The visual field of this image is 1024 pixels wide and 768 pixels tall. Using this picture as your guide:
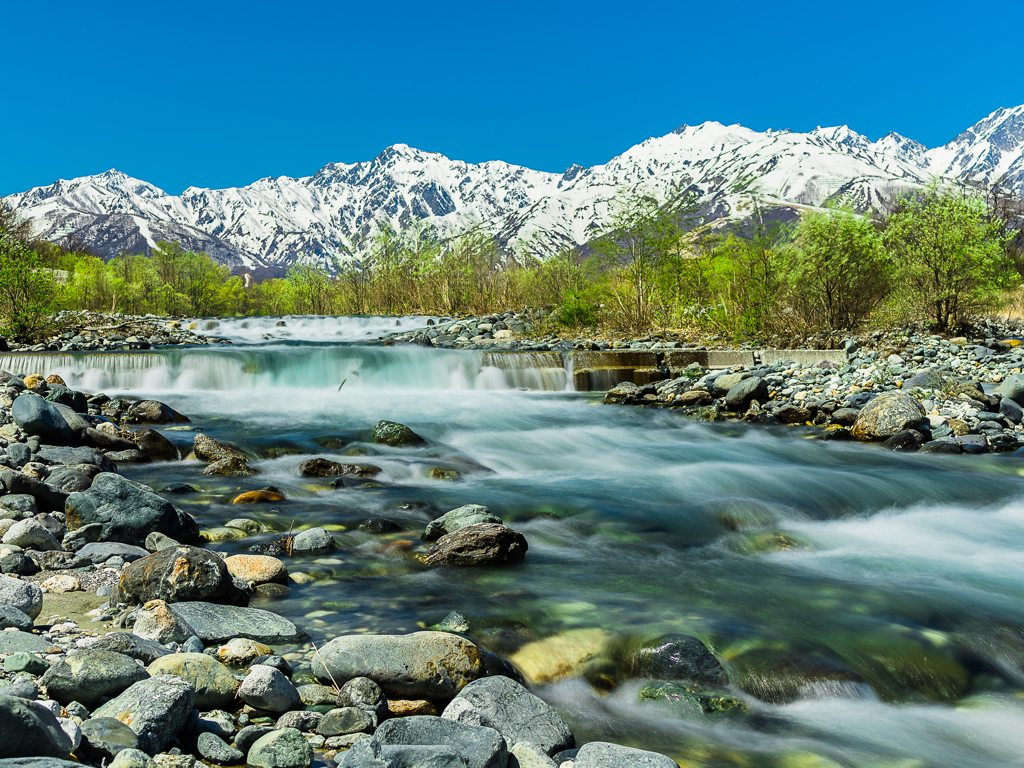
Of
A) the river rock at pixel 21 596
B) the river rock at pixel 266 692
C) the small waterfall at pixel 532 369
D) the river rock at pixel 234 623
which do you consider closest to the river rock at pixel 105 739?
the river rock at pixel 266 692

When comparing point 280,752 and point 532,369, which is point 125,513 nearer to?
point 280,752

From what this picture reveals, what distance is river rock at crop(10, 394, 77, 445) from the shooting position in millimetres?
6586

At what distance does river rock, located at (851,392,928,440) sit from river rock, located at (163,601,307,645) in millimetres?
8281

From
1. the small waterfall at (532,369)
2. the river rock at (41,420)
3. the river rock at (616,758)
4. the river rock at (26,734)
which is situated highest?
the small waterfall at (532,369)

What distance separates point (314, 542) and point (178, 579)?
1.25 metres

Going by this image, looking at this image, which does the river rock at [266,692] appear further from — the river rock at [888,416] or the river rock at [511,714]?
the river rock at [888,416]

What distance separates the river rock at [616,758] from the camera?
6.65ft

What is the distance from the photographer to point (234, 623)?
2910 mm

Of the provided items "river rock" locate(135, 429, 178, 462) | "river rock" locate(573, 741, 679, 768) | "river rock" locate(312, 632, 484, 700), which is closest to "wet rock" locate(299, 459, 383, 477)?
"river rock" locate(135, 429, 178, 462)

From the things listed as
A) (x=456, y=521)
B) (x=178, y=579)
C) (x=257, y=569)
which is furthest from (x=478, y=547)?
(x=178, y=579)

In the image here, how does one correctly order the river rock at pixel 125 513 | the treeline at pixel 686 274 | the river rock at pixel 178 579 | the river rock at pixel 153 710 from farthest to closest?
the treeline at pixel 686 274
the river rock at pixel 125 513
the river rock at pixel 178 579
the river rock at pixel 153 710

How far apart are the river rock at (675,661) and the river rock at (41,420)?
6.50 m

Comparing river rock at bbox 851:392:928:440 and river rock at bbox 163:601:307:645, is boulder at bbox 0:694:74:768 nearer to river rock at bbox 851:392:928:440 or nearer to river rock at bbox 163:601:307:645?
river rock at bbox 163:601:307:645

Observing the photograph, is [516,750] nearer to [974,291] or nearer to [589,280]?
[974,291]
